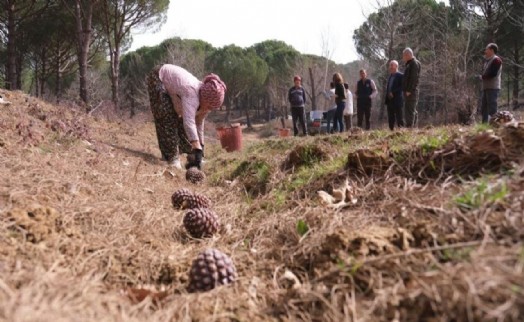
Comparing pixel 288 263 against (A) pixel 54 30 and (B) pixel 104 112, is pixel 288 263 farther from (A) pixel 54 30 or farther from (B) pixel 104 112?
(A) pixel 54 30

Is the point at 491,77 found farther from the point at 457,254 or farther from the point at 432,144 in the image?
the point at 457,254

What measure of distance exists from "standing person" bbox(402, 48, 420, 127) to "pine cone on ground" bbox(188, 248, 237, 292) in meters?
5.67

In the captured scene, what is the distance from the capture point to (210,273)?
1530 mm

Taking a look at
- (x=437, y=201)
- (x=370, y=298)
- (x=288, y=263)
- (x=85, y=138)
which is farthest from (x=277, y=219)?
(x=85, y=138)

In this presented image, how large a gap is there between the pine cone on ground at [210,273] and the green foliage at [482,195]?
955 millimetres

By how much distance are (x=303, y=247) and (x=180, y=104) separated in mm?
3730

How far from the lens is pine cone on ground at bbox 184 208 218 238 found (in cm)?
213

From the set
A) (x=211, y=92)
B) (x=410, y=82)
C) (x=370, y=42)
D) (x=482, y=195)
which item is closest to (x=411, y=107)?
(x=410, y=82)

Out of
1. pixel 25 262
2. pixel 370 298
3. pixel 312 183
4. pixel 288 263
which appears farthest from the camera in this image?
pixel 312 183

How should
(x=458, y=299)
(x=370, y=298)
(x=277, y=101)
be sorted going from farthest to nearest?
(x=277, y=101), (x=370, y=298), (x=458, y=299)

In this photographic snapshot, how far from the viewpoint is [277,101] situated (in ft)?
111

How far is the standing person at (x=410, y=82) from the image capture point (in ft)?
20.8

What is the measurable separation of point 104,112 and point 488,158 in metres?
12.5

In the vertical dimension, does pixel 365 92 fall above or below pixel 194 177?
above
